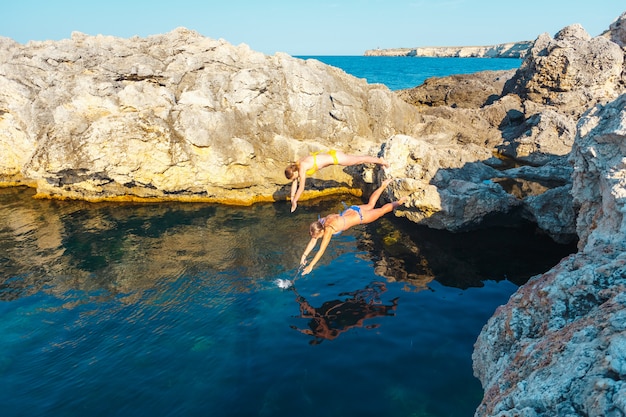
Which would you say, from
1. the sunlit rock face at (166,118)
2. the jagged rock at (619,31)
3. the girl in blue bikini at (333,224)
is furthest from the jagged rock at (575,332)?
the jagged rock at (619,31)

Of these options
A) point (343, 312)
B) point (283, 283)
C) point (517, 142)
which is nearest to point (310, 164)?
point (283, 283)

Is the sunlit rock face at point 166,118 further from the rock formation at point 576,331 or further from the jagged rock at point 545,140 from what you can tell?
the rock formation at point 576,331

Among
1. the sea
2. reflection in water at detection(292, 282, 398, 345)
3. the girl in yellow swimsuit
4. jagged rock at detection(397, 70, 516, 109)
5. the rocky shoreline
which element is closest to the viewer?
the sea

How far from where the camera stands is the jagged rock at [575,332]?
3398 millimetres

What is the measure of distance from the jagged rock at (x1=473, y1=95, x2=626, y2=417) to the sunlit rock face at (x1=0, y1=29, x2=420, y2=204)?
13.2m

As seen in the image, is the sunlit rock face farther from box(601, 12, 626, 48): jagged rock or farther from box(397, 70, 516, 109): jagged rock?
box(601, 12, 626, 48): jagged rock

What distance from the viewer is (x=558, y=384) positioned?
11.8ft

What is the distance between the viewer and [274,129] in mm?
20312

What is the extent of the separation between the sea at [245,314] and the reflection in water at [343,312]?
0.05 meters

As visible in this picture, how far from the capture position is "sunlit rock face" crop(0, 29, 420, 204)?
18.6 m

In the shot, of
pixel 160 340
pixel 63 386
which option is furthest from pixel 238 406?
pixel 63 386

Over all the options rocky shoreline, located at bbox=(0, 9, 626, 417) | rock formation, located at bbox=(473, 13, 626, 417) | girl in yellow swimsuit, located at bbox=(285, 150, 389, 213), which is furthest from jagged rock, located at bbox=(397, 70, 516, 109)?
rock formation, located at bbox=(473, 13, 626, 417)

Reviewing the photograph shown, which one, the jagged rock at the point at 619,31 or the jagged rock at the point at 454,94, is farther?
Result: the jagged rock at the point at 454,94

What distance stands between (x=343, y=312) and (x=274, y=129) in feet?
41.3
